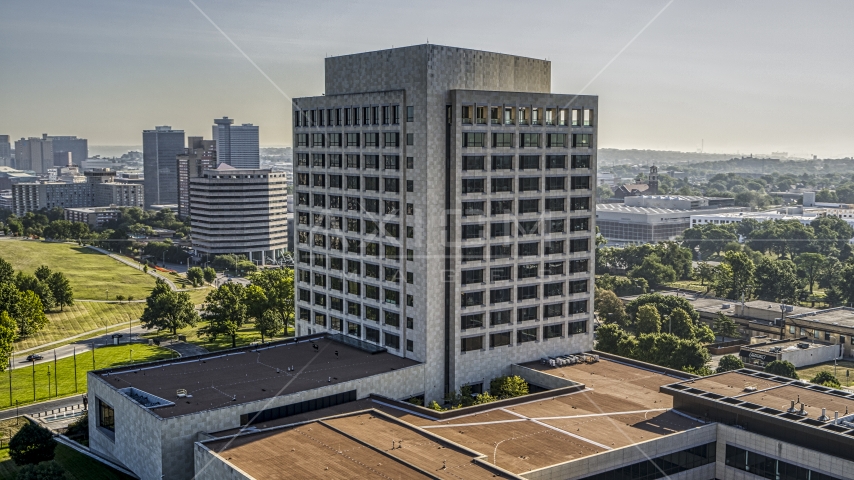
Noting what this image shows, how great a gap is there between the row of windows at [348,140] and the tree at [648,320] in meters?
78.8

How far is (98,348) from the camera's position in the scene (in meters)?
160

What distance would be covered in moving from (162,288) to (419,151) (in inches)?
4096

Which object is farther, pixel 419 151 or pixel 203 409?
pixel 419 151

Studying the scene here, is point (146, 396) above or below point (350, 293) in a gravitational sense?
Result: below

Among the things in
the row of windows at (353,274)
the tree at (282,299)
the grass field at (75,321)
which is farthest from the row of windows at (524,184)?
the grass field at (75,321)

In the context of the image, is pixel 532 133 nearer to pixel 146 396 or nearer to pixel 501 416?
pixel 501 416

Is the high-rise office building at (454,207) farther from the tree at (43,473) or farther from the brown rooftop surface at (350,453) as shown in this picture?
the tree at (43,473)

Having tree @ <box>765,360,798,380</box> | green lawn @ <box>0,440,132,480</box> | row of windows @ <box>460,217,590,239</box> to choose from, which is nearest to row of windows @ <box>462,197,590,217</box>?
row of windows @ <box>460,217,590,239</box>

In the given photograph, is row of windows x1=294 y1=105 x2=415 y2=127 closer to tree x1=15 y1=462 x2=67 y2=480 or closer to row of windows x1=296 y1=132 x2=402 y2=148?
row of windows x1=296 y1=132 x2=402 y2=148

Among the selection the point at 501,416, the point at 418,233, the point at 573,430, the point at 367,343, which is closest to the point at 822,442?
the point at 573,430

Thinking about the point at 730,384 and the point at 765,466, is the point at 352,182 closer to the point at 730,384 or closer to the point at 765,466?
the point at 730,384

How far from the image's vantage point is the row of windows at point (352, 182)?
95812 mm

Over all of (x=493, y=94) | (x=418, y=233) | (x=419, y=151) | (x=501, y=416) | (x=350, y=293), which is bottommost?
(x=501, y=416)

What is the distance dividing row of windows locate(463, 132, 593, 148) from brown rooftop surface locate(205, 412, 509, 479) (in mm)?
33948
